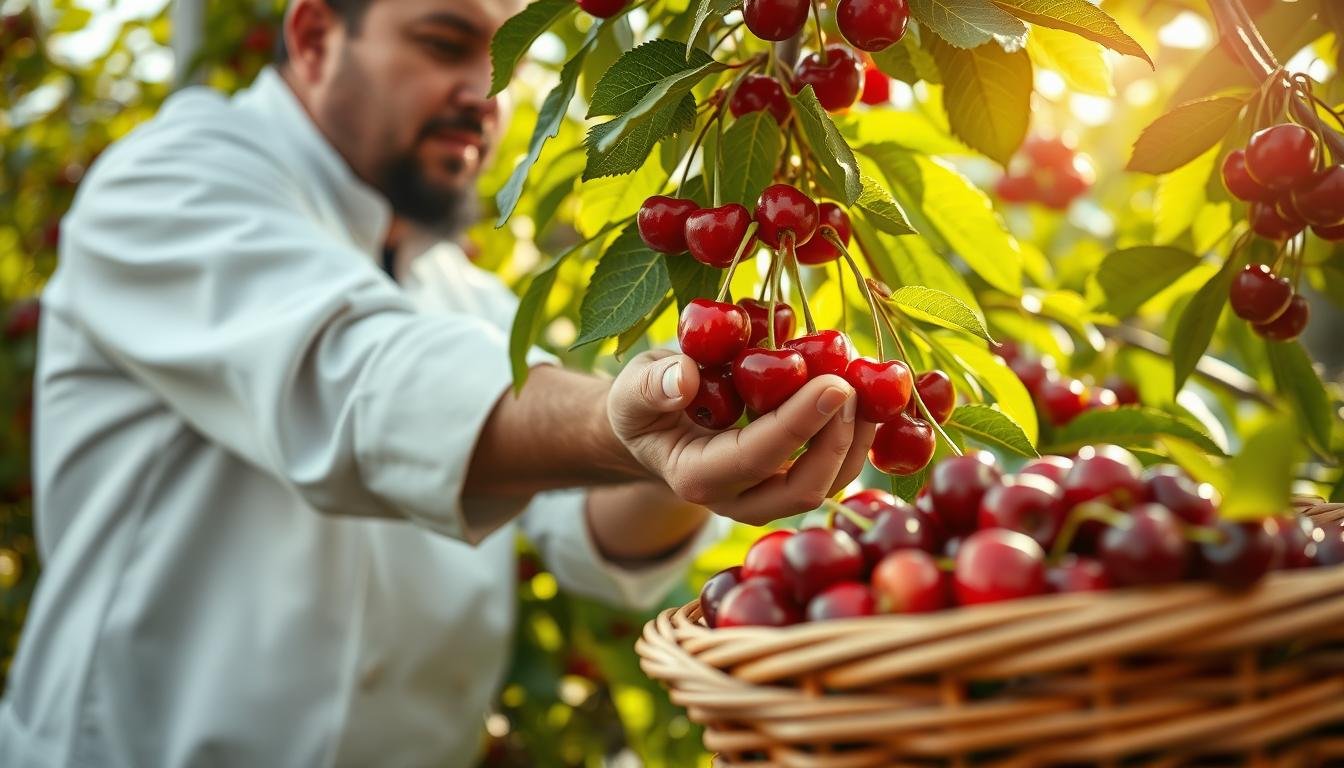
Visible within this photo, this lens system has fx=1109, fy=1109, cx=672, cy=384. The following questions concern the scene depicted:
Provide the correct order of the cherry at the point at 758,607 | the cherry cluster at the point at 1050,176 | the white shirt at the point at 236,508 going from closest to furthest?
the cherry at the point at 758,607 → the white shirt at the point at 236,508 → the cherry cluster at the point at 1050,176

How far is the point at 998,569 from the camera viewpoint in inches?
20.3

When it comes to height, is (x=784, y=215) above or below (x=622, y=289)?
above

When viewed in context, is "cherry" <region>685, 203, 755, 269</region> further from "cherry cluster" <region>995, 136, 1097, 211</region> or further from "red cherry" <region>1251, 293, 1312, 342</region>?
"cherry cluster" <region>995, 136, 1097, 211</region>

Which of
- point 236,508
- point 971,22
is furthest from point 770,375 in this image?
point 236,508

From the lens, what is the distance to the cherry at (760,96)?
2.63 ft

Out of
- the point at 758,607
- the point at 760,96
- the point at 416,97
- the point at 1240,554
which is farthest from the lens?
the point at 416,97

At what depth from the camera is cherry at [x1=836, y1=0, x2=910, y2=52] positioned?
27.7 inches

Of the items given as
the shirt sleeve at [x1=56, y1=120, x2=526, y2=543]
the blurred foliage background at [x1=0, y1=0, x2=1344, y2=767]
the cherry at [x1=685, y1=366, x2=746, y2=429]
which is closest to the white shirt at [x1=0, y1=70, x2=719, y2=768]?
the shirt sleeve at [x1=56, y1=120, x2=526, y2=543]

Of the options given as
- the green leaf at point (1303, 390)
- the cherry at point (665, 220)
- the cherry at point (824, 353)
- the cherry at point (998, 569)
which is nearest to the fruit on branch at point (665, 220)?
the cherry at point (665, 220)

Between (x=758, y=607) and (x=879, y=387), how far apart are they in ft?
0.61

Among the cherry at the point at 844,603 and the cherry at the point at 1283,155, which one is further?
the cherry at the point at 1283,155

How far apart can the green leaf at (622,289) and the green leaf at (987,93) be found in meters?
0.26

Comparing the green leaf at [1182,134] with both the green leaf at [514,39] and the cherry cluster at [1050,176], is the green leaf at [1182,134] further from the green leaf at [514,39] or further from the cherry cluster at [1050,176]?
the cherry cluster at [1050,176]

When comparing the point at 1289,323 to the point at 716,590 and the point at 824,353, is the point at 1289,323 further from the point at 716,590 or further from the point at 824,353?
the point at 716,590
